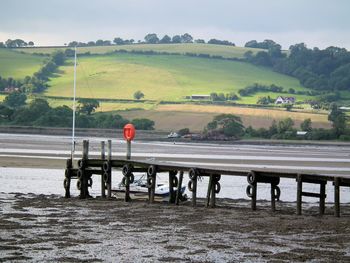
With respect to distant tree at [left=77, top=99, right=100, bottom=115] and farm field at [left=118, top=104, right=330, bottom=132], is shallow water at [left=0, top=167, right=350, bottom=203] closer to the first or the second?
farm field at [left=118, top=104, right=330, bottom=132]

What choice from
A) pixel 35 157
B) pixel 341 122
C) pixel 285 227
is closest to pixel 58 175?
pixel 35 157

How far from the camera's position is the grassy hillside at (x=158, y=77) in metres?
154

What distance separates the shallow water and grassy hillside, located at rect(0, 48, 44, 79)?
11946 cm

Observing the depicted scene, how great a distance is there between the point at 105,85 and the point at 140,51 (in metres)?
40.8

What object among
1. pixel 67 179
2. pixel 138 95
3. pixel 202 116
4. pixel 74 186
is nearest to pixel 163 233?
pixel 67 179

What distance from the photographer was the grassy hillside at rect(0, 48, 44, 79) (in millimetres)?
165750

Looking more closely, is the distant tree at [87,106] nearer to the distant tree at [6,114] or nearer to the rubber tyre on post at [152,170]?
the distant tree at [6,114]

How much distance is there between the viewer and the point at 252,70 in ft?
619

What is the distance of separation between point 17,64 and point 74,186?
13690 centimetres

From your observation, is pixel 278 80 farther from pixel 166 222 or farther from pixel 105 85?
pixel 166 222

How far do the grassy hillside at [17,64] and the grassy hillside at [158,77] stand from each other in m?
6.10

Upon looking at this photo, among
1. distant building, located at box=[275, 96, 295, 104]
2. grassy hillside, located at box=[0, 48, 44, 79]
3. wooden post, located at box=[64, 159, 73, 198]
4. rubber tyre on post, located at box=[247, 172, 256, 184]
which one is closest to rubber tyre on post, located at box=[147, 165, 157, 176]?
wooden post, located at box=[64, 159, 73, 198]

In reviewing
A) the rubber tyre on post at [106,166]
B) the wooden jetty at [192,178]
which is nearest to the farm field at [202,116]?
the wooden jetty at [192,178]

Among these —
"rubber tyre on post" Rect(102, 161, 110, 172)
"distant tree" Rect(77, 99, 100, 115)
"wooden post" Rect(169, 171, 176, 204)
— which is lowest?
"wooden post" Rect(169, 171, 176, 204)
